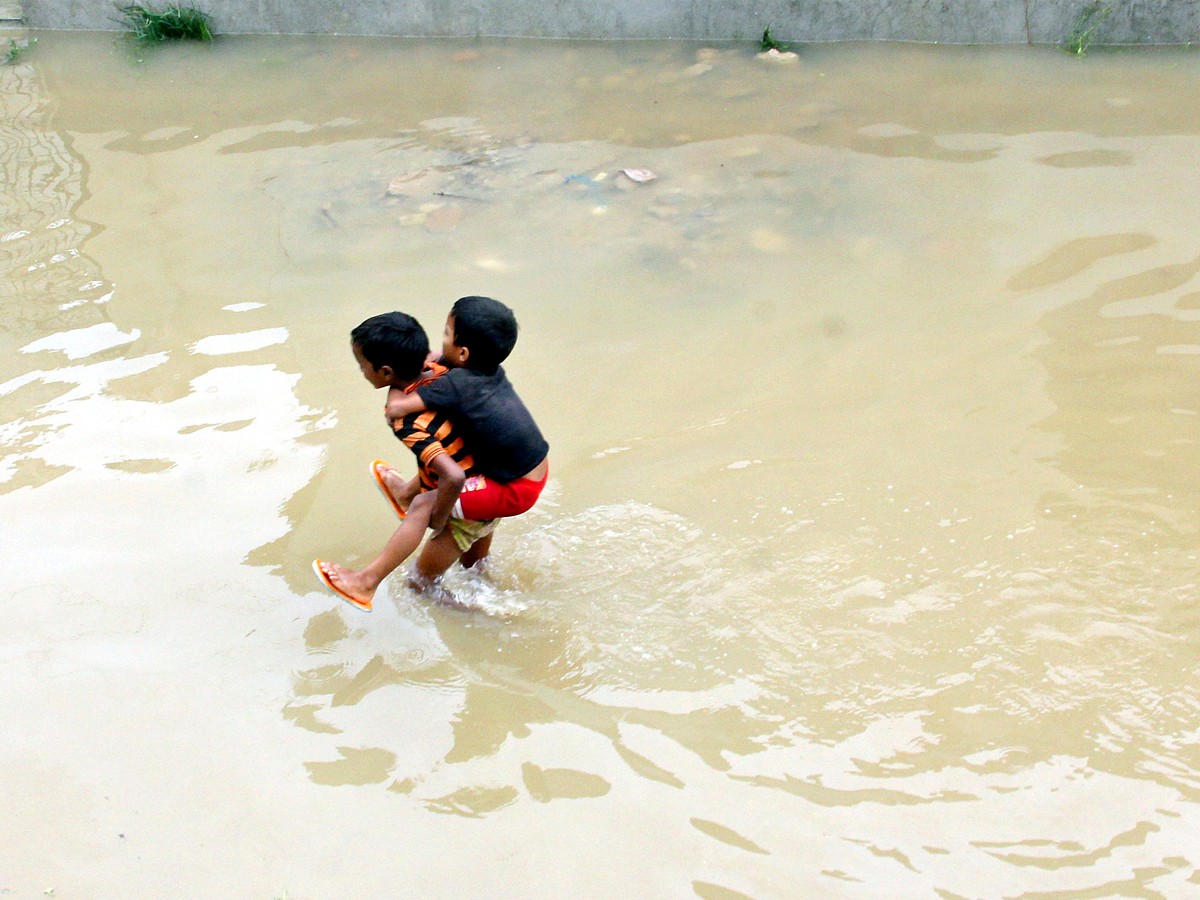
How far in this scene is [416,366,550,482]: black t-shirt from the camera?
119 inches

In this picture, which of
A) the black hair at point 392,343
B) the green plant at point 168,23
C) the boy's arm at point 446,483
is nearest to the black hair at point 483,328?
the black hair at point 392,343

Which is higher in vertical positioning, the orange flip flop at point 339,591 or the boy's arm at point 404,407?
the boy's arm at point 404,407

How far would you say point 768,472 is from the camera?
3832 millimetres

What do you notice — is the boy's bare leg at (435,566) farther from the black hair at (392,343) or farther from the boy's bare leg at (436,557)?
the black hair at (392,343)

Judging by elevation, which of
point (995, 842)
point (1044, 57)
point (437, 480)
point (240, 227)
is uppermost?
point (1044, 57)

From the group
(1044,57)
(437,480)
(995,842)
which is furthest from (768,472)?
(1044,57)

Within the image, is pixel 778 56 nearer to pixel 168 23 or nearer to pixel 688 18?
pixel 688 18

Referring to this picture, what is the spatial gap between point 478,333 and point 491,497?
506 millimetres

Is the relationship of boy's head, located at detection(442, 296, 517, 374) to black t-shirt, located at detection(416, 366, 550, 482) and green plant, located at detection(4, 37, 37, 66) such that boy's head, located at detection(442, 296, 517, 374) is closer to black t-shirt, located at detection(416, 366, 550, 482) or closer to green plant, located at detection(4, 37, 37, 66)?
black t-shirt, located at detection(416, 366, 550, 482)

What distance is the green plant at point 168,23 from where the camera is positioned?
7438 millimetres

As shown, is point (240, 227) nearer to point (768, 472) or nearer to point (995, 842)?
point (768, 472)

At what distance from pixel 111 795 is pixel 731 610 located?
177 cm

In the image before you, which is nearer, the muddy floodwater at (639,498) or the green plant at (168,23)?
the muddy floodwater at (639,498)

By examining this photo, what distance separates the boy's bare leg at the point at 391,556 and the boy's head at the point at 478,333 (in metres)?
0.41
